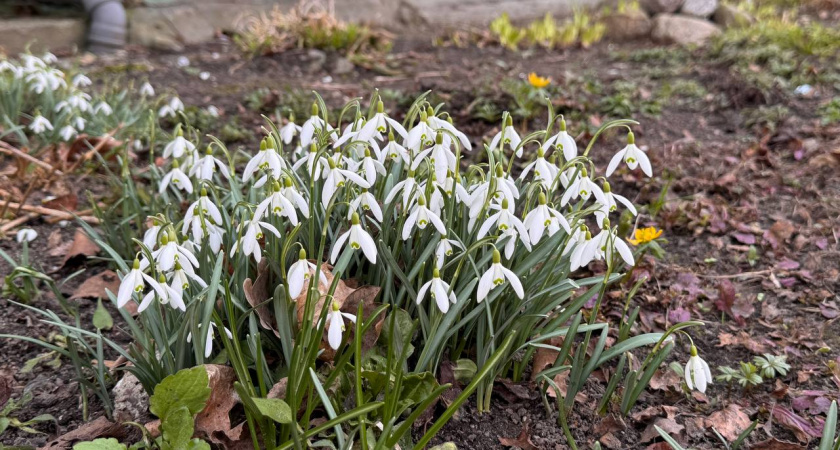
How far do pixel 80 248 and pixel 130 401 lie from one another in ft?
3.30

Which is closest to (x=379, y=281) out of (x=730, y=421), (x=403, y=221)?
(x=403, y=221)

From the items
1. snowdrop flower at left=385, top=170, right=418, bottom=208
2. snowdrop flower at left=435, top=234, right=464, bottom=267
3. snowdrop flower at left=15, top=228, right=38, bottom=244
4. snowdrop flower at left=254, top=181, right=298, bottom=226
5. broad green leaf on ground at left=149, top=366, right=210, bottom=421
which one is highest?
snowdrop flower at left=385, top=170, right=418, bottom=208

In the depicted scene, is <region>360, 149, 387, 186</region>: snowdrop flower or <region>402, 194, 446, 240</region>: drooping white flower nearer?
<region>402, 194, 446, 240</region>: drooping white flower

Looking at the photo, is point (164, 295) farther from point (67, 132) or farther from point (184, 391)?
point (67, 132)

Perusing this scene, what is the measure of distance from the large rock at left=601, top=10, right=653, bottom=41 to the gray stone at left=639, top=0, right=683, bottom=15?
1.72ft

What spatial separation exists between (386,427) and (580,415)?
0.66m

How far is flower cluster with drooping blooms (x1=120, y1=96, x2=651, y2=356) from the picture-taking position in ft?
5.29

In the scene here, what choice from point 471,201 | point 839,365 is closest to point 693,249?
point 839,365

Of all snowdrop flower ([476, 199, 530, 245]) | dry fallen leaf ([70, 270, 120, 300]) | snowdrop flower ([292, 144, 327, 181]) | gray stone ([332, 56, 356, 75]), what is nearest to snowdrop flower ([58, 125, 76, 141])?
dry fallen leaf ([70, 270, 120, 300])

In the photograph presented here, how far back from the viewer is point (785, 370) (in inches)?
85.0

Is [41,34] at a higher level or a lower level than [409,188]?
lower

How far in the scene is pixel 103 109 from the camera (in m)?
3.38

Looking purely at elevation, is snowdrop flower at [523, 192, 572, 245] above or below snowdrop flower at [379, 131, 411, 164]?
below

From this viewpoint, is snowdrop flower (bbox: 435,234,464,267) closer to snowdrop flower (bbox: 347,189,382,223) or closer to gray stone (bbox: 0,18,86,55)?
snowdrop flower (bbox: 347,189,382,223)
